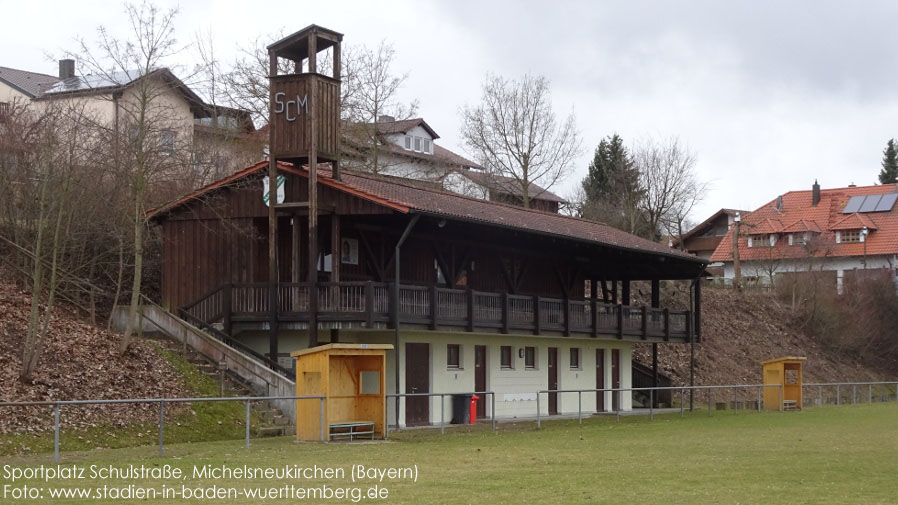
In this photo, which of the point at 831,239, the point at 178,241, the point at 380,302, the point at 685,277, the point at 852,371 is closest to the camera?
the point at 380,302

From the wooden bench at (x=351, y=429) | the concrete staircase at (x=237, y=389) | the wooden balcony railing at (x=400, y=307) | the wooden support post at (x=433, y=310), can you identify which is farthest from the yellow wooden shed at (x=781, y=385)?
the wooden bench at (x=351, y=429)

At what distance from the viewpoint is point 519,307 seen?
119 ft

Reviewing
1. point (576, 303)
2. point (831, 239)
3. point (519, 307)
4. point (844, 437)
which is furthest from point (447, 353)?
point (831, 239)

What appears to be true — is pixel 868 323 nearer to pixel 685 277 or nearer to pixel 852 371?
pixel 852 371

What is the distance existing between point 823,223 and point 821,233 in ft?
10.9

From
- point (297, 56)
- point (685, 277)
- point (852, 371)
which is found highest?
point (297, 56)

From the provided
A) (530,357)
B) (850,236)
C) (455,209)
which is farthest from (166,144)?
(850,236)

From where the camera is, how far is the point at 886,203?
8200cm

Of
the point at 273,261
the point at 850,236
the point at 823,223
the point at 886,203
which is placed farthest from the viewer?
the point at 823,223

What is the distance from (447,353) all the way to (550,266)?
25.8ft

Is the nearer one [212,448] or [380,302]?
[212,448]

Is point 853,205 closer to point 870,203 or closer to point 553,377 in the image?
point 870,203

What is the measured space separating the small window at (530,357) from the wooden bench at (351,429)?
15063mm

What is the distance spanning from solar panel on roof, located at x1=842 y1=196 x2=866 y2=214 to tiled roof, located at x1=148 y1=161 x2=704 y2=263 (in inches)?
1760
